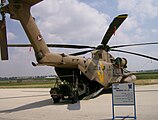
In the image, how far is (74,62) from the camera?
54.0ft

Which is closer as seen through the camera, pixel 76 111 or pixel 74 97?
pixel 76 111

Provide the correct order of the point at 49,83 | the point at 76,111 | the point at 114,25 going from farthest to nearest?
the point at 49,83 → the point at 114,25 → the point at 76,111

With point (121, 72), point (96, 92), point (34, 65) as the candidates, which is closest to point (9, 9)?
point (34, 65)

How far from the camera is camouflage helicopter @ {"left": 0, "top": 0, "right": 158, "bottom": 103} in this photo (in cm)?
1238

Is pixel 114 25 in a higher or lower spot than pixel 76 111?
higher

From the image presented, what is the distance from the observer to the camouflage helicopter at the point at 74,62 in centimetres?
1238

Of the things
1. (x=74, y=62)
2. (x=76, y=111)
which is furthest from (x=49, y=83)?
(x=76, y=111)

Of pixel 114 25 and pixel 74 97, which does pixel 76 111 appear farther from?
pixel 114 25

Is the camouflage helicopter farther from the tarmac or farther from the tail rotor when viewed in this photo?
the tarmac

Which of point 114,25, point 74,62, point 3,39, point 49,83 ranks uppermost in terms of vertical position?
point 114,25

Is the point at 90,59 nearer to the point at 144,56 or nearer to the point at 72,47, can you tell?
the point at 72,47

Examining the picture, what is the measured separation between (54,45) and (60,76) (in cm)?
227

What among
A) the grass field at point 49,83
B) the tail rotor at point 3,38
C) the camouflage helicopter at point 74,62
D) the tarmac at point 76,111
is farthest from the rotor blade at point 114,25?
the grass field at point 49,83

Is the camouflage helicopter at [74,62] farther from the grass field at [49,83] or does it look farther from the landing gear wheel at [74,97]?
Answer: the grass field at [49,83]
